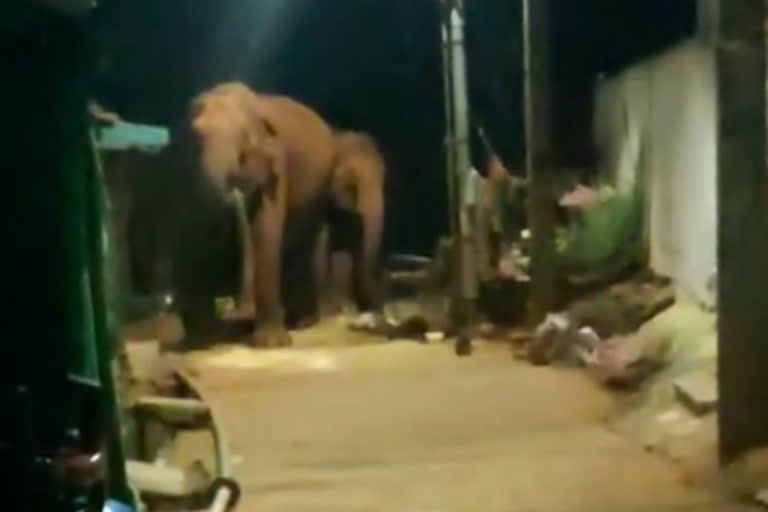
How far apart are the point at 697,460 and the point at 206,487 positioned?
2.50 metres

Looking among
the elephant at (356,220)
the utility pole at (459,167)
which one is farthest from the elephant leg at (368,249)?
the utility pole at (459,167)

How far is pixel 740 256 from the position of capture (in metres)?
7.40

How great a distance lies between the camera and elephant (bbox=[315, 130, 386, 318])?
16094 millimetres

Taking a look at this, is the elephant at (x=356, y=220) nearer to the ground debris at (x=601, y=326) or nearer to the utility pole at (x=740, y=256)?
the ground debris at (x=601, y=326)

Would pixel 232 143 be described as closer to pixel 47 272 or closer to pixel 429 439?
pixel 429 439

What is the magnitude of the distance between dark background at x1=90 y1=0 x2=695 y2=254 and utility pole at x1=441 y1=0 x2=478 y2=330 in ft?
9.03

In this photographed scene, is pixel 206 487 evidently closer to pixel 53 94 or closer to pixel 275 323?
pixel 53 94

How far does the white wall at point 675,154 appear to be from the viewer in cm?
1091

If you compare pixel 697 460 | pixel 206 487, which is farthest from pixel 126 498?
pixel 697 460

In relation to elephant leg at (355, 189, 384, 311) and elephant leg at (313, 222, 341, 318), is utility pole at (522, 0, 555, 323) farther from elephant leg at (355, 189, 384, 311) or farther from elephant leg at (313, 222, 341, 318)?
elephant leg at (313, 222, 341, 318)

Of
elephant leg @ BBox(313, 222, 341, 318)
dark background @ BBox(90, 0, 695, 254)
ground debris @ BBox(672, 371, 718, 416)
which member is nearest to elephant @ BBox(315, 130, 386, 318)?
elephant leg @ BBox(313, 222, 341, 318)

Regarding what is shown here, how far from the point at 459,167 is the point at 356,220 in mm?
3356

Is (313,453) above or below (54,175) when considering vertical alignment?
below

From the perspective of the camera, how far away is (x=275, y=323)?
1436cm
